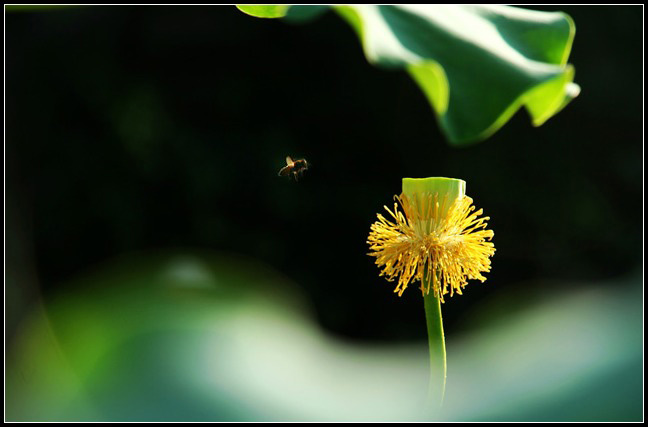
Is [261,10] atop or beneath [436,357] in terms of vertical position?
atop

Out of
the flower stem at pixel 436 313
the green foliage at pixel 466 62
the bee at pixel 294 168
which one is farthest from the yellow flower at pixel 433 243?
the bee at pixel 294 168

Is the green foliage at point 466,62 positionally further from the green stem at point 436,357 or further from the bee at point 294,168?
the bee at point 294,168

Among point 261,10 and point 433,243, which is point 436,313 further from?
point 261,10

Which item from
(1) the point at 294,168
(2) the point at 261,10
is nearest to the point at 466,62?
(2) the point at 261,10

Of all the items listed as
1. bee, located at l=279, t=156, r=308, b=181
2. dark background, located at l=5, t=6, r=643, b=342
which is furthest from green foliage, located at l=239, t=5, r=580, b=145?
dark background, located at l=5, t=6, r=643, b=342

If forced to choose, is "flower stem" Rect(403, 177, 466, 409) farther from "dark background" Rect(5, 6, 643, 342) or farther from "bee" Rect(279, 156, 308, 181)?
"dark background" Rect(5, 6, 643, 342)
